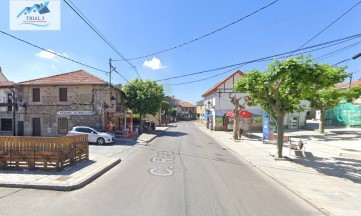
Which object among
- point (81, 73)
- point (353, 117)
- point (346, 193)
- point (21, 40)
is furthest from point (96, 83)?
point (353, 117)

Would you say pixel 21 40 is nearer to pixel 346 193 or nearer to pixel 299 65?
pixel 299 65

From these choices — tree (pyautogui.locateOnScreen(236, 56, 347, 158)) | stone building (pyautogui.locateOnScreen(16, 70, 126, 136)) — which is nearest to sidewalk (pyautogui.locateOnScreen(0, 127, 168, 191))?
tree (pyautogui.locateOnScreen(236, 56, 347, 158))

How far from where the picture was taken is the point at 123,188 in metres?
7.50

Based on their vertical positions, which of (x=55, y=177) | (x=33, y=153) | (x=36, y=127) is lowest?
(x=55, y=177)

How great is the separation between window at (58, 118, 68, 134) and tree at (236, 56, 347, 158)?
17.7m

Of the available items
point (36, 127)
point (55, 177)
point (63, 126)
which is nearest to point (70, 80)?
point (63, 126)

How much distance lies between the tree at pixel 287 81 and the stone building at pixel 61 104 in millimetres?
14493

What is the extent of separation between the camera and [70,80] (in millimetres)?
23344

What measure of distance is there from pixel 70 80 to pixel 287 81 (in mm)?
20004

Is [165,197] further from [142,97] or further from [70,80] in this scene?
[142,97]

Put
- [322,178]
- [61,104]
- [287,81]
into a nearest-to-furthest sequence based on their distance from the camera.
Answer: [322,178] < [287,81] < [61,104]

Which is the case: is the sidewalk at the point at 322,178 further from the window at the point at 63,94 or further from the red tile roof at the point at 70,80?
the window at the point at 63,94

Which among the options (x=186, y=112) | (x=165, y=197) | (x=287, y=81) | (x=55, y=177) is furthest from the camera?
(x=186, y=112)

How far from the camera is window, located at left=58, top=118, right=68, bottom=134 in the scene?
77.0ft
